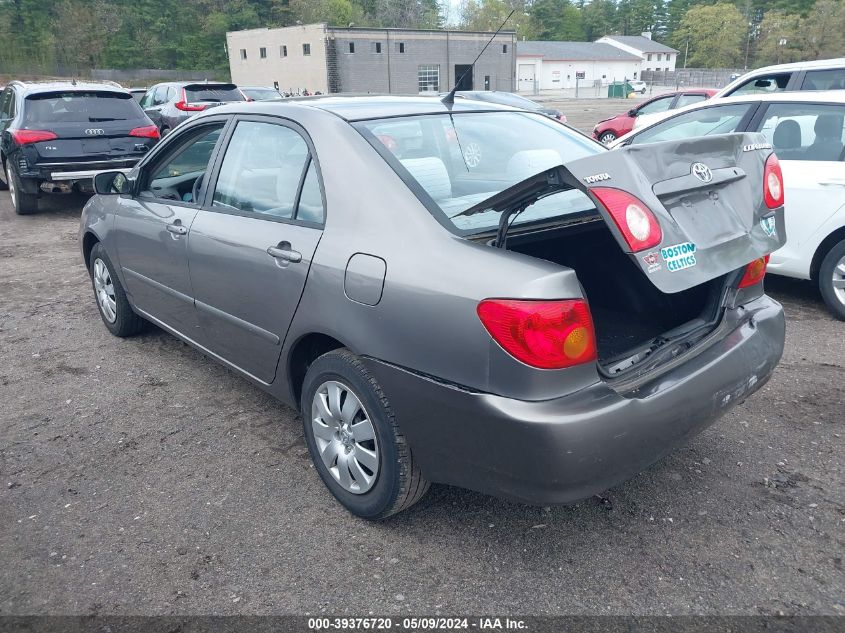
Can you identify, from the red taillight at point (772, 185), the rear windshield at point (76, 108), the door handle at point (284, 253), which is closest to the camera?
the red taillight at point (772, 185)

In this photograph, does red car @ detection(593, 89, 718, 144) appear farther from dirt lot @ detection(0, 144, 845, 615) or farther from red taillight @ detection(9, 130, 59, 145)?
dirt lot @ detection(0, 144, 845, 615)

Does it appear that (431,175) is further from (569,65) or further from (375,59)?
(569,65)

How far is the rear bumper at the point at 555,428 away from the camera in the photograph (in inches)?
86.7

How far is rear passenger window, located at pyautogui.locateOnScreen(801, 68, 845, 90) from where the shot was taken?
7.57 meters

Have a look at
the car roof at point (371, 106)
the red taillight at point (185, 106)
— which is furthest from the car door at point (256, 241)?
the red taillight at point (185, 106)

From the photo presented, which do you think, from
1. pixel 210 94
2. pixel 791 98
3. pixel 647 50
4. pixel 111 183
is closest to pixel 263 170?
pixel 111 183

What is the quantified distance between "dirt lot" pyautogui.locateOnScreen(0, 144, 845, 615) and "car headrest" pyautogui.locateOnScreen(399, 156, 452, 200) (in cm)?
135

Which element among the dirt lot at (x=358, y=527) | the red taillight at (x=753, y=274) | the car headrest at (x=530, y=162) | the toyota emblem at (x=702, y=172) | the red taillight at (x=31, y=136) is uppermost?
the toyota emblem at (x=702, y=172)

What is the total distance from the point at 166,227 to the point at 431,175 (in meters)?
1.85

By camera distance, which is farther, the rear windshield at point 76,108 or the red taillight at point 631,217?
the rear windshield at point 76,108

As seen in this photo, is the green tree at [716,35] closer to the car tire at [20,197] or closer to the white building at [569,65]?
the white building at [569,65]

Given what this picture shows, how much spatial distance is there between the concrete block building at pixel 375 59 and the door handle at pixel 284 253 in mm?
52678

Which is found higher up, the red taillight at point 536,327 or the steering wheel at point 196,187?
the steering wheel at point 196,187

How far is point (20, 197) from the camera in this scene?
32.2 feet
